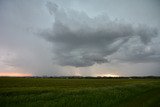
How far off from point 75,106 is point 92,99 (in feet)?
13.3

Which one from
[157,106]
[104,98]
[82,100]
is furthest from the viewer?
[104,98]

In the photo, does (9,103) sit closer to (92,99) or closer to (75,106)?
(75,106)

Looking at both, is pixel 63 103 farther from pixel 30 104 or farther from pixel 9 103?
pixel 9 103

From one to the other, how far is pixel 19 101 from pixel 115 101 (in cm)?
1237

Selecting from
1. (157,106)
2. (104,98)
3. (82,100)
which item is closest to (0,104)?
(82,100)

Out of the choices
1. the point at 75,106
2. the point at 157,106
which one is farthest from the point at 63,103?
the point at 157,106

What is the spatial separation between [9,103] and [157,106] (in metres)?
16.9

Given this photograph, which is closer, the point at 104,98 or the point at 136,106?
the point at 136,106

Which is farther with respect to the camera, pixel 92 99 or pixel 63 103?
pixel 92 99

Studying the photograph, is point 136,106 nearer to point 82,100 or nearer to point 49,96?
point 82,100

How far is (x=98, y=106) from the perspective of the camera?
77.3 ft

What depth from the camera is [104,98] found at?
27.8 m

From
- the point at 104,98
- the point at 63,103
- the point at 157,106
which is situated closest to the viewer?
the point at 157,106

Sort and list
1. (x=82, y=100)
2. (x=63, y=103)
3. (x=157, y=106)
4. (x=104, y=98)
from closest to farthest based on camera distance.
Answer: (x=157, y=106), (x=63, y=103), (x=82, y=100), (x=104, y=98)
